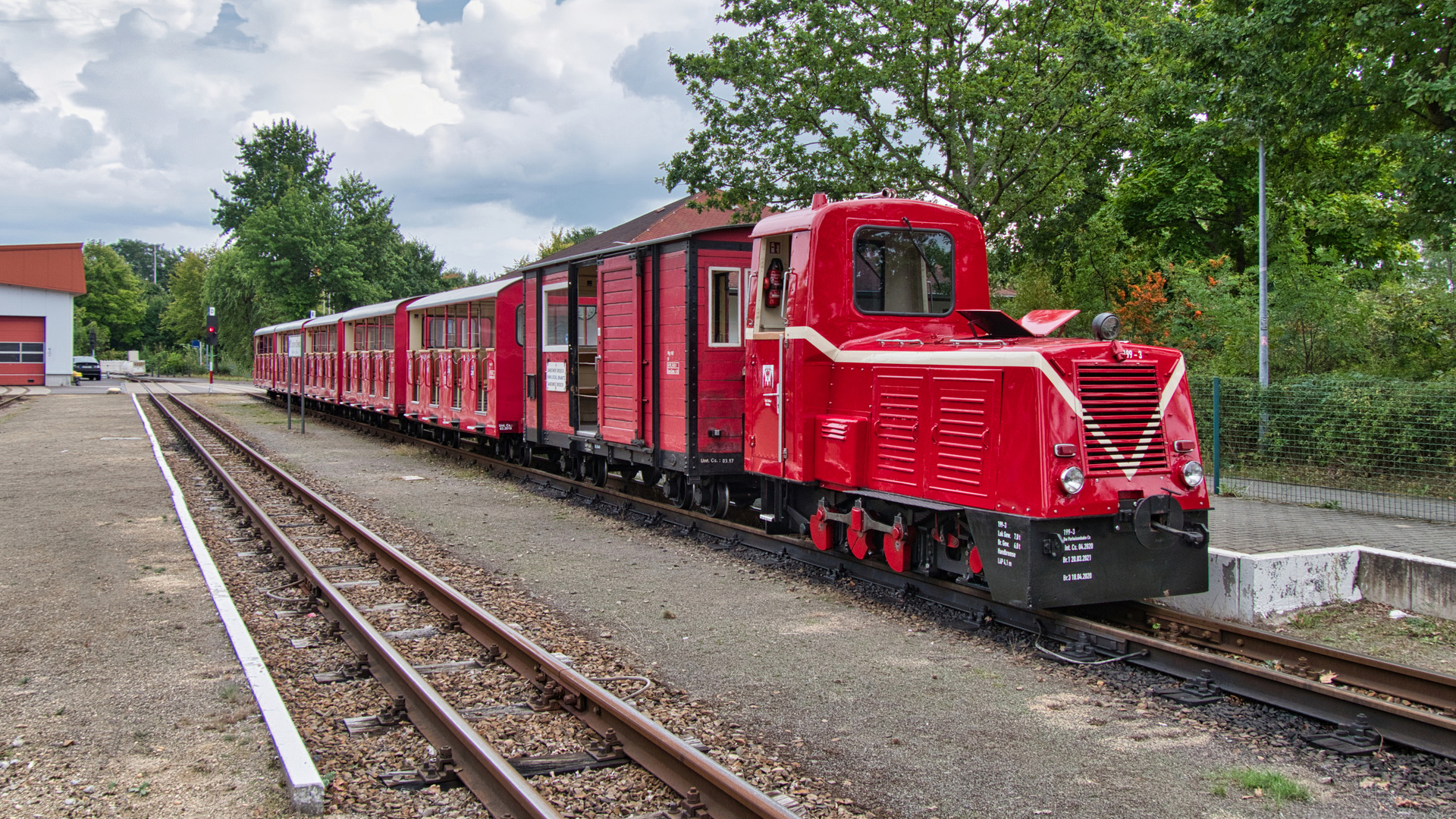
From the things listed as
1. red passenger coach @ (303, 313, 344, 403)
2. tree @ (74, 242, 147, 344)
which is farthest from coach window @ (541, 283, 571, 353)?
tree @ (74, 242, 147, 344)

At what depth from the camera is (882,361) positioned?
767 cm

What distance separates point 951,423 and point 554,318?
776 cm

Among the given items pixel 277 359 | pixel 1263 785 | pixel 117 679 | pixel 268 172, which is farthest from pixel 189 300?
pixel 1263 785

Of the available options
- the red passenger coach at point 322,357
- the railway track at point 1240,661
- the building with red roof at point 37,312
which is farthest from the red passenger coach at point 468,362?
the building with red roof at point 37,312

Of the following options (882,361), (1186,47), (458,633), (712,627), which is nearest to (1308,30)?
(1186,47)

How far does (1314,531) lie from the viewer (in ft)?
32.1

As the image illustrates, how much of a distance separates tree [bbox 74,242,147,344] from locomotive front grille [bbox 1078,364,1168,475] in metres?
102

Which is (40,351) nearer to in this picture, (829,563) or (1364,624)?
(829,563)

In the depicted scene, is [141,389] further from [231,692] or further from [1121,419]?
[1121,419]

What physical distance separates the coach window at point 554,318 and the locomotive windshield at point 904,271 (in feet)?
19.6

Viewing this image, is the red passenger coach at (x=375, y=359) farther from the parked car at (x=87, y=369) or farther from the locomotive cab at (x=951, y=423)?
the parked car at (x=87, y=369)

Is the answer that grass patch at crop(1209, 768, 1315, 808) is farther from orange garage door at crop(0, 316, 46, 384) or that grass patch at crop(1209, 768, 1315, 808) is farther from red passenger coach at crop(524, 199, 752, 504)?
orange garage door at crop(0, 316, 46, 384)

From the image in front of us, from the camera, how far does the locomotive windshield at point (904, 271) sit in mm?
8266

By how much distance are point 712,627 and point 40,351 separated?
60.3 metres
